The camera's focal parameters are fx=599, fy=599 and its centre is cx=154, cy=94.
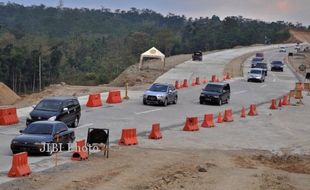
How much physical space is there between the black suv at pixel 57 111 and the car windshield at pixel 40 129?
15.3 feet

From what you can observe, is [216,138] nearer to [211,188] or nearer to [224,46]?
[211,188]

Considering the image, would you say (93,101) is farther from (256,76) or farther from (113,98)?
(256,76)

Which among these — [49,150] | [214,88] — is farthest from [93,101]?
[49,150]

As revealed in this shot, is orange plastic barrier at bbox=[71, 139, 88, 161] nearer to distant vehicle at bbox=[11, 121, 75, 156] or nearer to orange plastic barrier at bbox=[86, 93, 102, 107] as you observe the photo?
distant vehicle at bbox=[11, 121, 75, 156]

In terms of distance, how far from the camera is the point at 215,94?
1745 inches

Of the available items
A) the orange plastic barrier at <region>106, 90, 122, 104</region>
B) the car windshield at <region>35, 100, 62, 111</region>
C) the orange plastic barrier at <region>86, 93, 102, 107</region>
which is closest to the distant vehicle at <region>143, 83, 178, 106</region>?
the orange plastic barrier at <region>106, 90, 122, 104</region>

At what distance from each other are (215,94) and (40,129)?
23750 millimetres

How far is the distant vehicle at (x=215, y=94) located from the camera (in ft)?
145

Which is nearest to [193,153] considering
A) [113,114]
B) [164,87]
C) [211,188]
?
[211,188]

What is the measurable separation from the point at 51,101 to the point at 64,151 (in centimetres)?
674

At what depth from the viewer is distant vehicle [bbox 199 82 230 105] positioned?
44156 mm

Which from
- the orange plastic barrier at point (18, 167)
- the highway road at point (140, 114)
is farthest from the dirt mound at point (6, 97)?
the orange plastic barrier at point (18, 167)

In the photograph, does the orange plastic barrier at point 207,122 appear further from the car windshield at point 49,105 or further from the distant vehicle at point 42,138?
the distant vehicle at point 42,138

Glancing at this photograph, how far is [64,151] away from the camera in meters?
22.7
